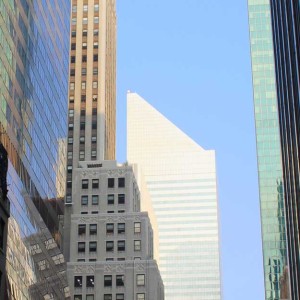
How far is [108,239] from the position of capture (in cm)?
14400

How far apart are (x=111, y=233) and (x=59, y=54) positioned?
40.3 meters

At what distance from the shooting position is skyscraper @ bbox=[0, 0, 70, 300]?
82.1 metres

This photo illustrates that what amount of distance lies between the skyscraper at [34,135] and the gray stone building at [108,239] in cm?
2714

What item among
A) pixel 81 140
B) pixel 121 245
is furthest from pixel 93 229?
pixel 81 140

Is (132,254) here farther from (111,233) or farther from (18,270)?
(18,270)

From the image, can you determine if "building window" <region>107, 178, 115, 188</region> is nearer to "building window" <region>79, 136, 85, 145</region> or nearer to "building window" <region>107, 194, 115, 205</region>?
"building window" <region>107, 194, 115, 205</region>

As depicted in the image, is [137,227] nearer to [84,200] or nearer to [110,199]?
[110,199]

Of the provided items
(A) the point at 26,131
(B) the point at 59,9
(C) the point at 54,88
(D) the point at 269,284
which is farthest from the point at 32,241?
(D) the point at 269,284

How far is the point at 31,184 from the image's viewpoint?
93188 mm

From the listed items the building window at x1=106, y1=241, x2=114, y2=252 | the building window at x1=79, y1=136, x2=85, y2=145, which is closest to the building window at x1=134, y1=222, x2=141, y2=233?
the building window at x1=106, y1=241, x2=114, y2=252

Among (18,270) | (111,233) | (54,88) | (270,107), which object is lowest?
(18,270)

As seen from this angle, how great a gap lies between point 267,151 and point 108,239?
129 ft

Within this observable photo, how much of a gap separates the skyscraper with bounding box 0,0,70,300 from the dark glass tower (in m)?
26.8

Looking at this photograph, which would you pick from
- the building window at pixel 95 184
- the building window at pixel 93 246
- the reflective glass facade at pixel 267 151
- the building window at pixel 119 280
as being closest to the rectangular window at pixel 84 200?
the building window at pixel 95 184
